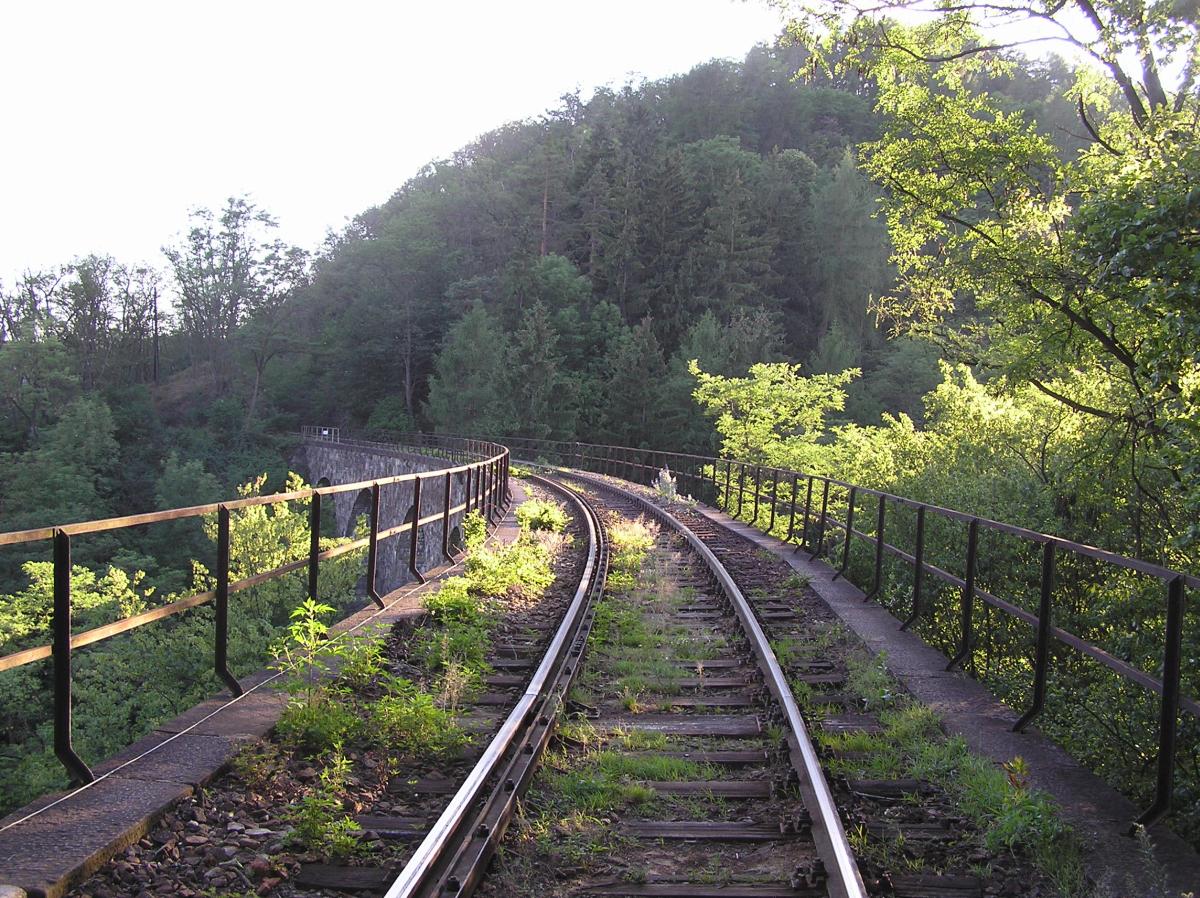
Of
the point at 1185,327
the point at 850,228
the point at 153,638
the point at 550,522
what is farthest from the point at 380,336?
the point at 1185,327

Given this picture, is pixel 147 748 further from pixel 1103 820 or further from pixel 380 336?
pixel 380 336

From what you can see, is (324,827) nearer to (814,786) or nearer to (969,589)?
(814,786)

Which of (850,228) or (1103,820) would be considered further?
(850,228)

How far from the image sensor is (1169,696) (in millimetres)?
4109

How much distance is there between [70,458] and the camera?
55.2 m

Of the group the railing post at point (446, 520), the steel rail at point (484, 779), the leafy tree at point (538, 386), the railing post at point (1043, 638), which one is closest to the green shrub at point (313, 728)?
the steel rail at point (484, 779)

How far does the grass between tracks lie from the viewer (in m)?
4.11

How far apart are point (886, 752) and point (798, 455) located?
91.7 feet

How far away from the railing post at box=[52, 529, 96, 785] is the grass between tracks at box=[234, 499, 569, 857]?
0.68 m

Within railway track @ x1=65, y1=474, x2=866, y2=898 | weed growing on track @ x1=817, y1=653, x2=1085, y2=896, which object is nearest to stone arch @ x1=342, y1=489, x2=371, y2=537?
railway track @ x1=65, y1=474, x2=866, y2=898

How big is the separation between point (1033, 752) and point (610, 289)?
6594 cm

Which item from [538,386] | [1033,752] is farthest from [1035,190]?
[538,386]

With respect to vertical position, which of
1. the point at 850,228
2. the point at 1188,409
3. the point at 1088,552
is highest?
the point at 850,228

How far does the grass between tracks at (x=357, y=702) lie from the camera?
411 centimetres
